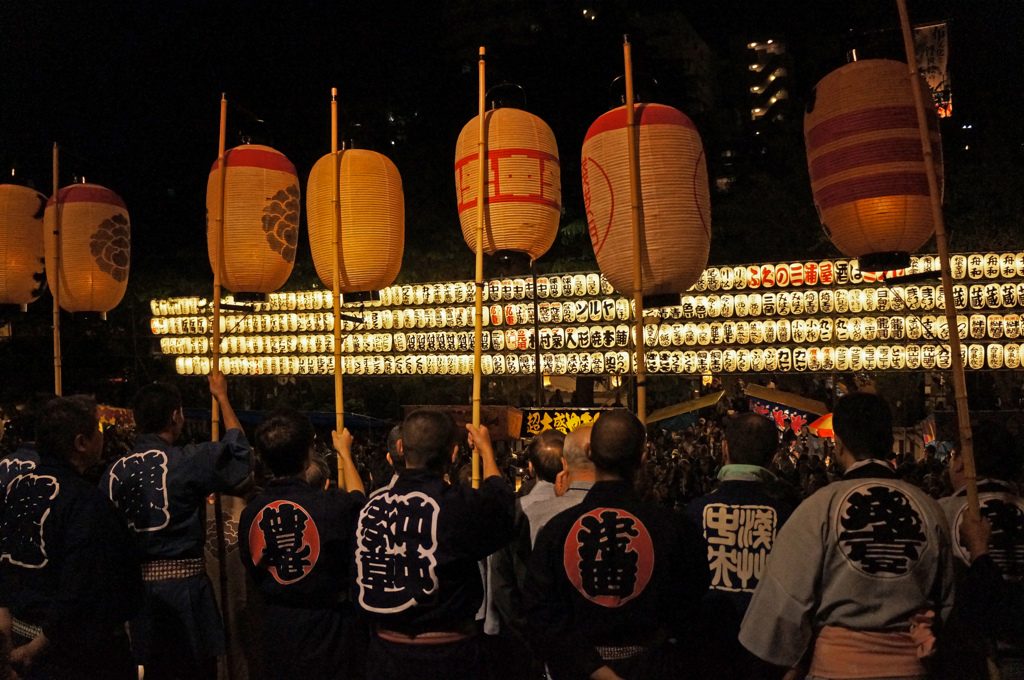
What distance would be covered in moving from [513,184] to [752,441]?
9.23 ft

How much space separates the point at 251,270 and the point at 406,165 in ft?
46.4

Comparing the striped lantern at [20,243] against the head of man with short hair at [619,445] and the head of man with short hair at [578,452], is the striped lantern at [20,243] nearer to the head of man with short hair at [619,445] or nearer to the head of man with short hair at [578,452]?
the head of man with short hair at [578,452]

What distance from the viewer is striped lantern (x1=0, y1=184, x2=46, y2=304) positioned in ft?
25.5

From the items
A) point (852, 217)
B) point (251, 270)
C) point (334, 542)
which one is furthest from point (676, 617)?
point (251, 270)

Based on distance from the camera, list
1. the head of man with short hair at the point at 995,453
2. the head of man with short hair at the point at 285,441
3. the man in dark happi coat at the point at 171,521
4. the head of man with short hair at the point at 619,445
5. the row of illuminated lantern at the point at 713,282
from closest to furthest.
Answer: the head of man with short hair at the point at 619,445 < the head of man with short hair at the point at 995,453 < the head of man with short hair at the point at 285,441 < the man in dark happi coat at the point at 171,521 < the row of illuminated lantern at the point at 713,282

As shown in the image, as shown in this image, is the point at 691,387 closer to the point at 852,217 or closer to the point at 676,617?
the point at 852,217

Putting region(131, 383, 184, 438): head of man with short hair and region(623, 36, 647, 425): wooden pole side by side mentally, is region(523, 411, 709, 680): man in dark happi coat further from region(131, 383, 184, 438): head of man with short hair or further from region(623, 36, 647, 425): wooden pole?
region(131, 383, 184, 438): head of man with short hair

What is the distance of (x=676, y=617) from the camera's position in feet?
9.10

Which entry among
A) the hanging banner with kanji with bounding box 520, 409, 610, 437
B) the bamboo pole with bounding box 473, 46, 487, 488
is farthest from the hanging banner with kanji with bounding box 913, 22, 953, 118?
the bamboo pole with bounding box 473, 46, 487, 488

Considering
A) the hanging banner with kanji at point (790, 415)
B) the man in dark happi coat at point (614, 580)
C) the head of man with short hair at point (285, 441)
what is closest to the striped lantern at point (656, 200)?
the man in dark happi coat at point (614, 580)

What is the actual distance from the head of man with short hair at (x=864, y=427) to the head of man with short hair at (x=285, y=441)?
229 centimetres

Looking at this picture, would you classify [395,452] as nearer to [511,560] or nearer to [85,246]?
[511,560]

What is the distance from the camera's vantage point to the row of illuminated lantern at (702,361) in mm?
14203

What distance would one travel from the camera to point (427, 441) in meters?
3.04
